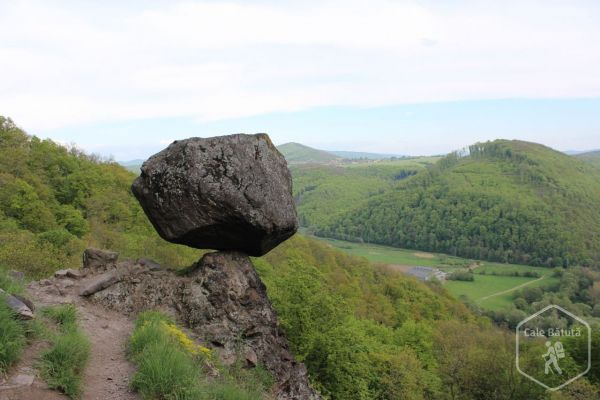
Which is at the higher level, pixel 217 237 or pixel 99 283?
pixel 217 237

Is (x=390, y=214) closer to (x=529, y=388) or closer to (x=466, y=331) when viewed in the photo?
(x=466, y=331)

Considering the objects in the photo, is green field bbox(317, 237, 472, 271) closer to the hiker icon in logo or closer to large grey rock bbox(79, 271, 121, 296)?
the hiker icon in logo

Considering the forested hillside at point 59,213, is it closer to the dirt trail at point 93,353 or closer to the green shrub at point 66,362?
the dirt trail at point 93,353

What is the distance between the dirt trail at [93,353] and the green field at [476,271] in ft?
300

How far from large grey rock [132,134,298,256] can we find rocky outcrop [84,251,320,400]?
114 cm

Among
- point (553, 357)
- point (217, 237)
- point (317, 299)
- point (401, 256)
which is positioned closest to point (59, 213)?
point (317, 299)

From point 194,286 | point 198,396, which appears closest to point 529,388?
point 194,286

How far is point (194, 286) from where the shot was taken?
13.4m

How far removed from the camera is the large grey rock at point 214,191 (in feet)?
42.4

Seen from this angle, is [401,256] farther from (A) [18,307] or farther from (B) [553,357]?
(A) [18,307]

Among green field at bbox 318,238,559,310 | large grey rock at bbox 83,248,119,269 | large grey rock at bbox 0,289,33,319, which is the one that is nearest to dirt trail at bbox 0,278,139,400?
large grey rock at bbox 0,289,33,319

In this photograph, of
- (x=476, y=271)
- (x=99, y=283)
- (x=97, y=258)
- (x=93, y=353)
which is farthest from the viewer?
(x=476, y=271)

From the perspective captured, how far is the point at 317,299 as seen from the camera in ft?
59.3

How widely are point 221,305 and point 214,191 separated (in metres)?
3.44
